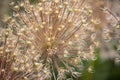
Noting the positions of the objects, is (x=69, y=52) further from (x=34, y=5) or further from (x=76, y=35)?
(x=34, y=5)

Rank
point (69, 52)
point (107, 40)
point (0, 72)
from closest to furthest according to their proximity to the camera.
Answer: point (0, 72), point (69, 52), point (107, 40)

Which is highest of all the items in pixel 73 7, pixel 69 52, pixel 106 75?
pixel 73 7

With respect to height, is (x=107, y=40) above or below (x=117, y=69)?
above

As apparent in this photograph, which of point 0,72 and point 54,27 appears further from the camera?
point 54,27

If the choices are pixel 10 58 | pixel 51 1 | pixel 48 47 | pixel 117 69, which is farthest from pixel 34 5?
pixel 117 69

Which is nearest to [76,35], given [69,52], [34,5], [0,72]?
[69,52]

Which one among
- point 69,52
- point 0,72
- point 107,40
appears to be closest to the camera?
point 0,72
